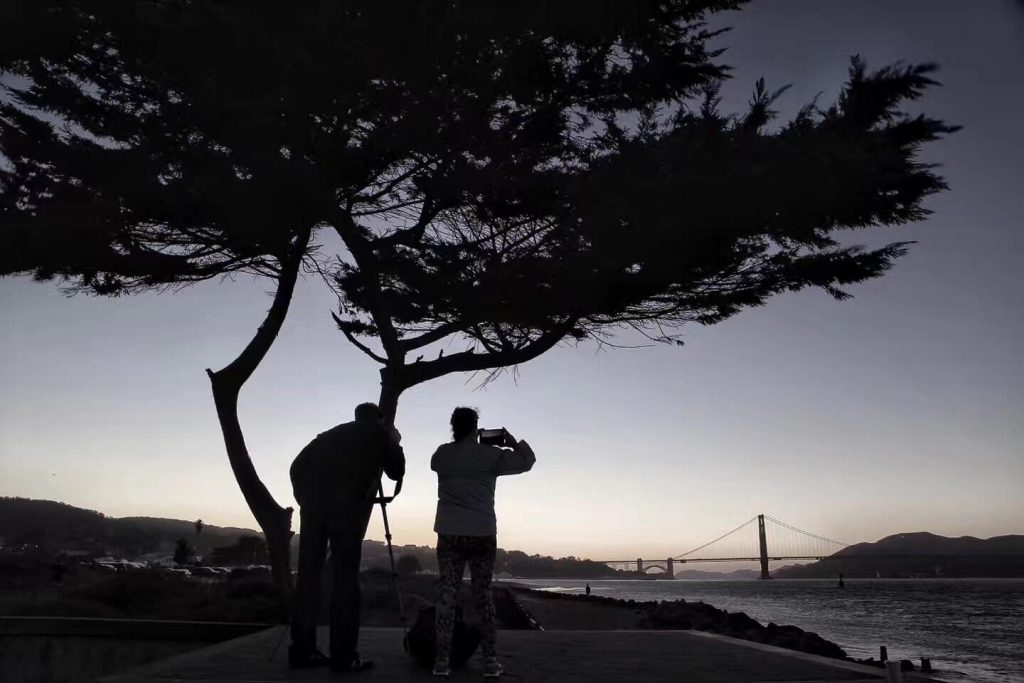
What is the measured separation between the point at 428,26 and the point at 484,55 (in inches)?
38.3

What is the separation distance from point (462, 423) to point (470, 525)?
1.96 ft

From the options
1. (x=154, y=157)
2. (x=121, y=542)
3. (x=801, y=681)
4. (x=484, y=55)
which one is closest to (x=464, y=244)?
(x=484, y=55)

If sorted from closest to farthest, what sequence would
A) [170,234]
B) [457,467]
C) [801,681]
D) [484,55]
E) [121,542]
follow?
[801,681] < [457,467] < [484,55] < [170,234] < [121,542]

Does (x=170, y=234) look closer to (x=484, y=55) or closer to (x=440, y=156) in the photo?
(x=440, y=156)

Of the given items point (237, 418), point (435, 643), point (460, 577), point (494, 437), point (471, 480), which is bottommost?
point (435, 643)

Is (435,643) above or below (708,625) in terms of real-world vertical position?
above

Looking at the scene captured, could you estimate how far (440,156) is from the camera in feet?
33.9

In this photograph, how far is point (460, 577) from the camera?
4.98m

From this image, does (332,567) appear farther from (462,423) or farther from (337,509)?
(462,423)

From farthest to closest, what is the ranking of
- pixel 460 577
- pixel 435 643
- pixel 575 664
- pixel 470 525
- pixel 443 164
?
1. pixel 443 164
2. pixel 575 664
3. pixel 435 643
4. pixel 460 577
5. pixel 470 525

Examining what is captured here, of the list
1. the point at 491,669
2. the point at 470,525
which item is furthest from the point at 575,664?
the point at 470,525

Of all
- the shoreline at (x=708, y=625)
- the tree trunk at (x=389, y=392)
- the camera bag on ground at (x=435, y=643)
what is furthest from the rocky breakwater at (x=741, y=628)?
the camera bag on ground at (x=435, y=643)

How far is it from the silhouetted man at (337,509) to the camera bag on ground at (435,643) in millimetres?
365

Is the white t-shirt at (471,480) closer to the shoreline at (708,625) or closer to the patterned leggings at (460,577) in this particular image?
the patterned leggings at (460,577)
